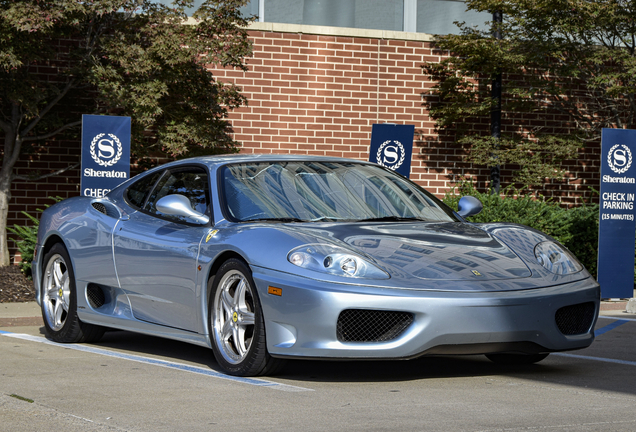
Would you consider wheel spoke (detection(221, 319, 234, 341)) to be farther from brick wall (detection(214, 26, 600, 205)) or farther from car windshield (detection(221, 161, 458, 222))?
brick wall (detection(214, 26, 600, 205))

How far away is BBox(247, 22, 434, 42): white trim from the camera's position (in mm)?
16094

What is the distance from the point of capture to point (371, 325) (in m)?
5.14

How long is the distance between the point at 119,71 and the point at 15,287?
3.52m

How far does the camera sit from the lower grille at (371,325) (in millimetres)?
5094

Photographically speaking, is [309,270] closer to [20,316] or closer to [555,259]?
[555,259]

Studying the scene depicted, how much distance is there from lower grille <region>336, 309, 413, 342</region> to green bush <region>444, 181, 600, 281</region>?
7942 mm

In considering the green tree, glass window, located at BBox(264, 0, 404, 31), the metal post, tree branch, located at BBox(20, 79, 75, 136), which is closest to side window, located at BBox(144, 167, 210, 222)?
tree branch, located at BBox(20, 79, 75, 136)

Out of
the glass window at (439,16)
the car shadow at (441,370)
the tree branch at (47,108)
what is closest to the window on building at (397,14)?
the glass window at (439,16)

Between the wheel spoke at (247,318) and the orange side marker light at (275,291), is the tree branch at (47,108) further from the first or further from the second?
the orange side marker light at (275,291)

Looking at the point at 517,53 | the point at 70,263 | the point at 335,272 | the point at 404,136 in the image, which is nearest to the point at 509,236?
the point at 335,272

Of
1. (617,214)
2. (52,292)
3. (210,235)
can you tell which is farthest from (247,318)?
(617,214)

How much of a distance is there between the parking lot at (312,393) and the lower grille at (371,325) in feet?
0.99

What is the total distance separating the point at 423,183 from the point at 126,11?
649 centimetres

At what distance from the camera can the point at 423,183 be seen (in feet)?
55.5
